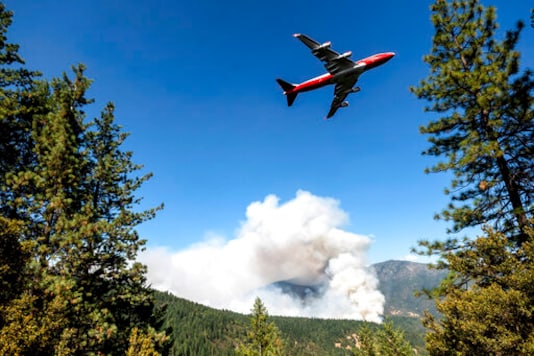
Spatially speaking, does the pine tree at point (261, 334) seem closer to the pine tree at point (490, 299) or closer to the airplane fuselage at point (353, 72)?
the pine tree at point (490, 299)

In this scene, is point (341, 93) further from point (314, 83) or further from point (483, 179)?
point (483, 179)

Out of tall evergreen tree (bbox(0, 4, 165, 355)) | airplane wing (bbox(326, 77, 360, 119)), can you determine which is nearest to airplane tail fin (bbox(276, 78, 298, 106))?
airplane wing (bbox(326, 77, 360, 119))

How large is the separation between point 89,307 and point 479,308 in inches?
652

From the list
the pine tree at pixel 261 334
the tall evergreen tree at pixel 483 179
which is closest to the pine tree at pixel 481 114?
the tall evergreen tree at pixel 483 179

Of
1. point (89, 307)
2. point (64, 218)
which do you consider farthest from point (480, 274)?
point (64, 218)

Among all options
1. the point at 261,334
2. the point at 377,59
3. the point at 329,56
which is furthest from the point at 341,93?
the point at 261,334

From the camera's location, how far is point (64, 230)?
1228cm

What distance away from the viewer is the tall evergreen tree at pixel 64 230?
359 inches

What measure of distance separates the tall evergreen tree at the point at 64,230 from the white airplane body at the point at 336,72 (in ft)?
38.6

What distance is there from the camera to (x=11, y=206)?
40.1ft

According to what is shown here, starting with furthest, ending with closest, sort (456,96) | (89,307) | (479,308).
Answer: (456,96) → (89,307) → (479,308)

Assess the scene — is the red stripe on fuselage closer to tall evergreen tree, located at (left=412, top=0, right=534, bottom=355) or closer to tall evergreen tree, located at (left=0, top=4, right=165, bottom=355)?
tall evergreen tree, located at (left=412, top=0, right=534, bottom=355)

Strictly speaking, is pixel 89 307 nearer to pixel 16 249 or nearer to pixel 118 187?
pixel 16 249

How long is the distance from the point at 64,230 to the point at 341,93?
16.8m
